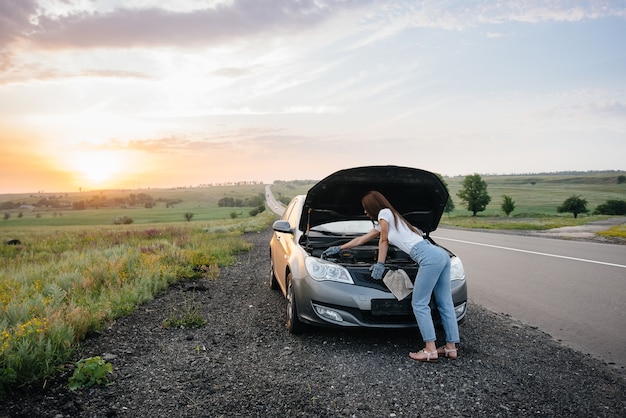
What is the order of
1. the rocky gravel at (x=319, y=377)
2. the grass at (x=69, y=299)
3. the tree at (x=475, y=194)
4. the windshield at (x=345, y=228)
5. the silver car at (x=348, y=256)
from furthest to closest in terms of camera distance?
1. the tree at (x=475, y=194)
2. the windshield at (x=345, y=228)
3. the silver car at (x=348, y=256)
4. the grass at (x=69, y=299)
5. the rocky gravel at (x=319, y=377)

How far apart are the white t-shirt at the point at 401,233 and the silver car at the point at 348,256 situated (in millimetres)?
414

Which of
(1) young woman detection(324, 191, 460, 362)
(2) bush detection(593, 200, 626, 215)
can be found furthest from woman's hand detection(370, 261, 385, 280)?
(2) bush detection(593, 200, 626, 215)

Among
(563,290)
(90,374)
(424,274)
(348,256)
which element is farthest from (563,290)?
(90,374)

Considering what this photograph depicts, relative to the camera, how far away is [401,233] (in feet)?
15.4

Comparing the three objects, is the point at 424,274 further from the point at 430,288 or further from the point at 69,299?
the point at 69,299

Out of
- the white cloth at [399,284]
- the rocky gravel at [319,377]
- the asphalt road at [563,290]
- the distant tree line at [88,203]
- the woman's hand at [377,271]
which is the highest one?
the woman's hand at [377,271]

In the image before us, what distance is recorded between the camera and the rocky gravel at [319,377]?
11.4 ft

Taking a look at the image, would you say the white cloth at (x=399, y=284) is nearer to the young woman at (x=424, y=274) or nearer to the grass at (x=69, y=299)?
the young woman at (x=424, y=274)

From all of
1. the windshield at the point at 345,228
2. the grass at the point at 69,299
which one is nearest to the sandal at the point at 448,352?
the windshield at the point at 345,228

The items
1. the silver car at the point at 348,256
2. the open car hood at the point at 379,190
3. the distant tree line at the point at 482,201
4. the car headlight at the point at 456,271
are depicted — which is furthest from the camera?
the distant tree line at the point at 482,201

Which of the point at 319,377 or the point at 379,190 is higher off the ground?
the point at 379,190

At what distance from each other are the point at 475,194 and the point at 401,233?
181 ft

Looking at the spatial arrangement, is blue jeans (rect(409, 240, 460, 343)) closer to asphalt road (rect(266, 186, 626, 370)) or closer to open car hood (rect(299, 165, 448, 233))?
open car hood (rect(299, 165, 448, 233))

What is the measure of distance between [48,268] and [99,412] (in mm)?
8370
